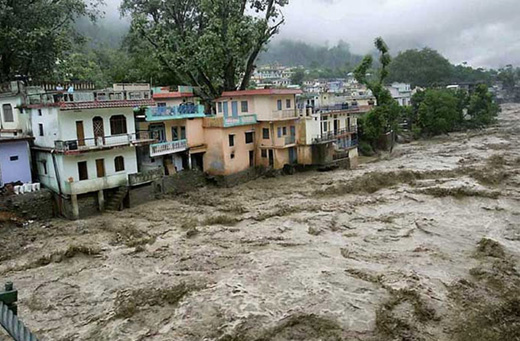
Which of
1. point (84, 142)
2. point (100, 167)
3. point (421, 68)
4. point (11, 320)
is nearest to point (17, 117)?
point (84, 142)

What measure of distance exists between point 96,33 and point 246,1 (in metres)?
96.7

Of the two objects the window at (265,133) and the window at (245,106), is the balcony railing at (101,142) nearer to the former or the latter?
the window at (245,106)

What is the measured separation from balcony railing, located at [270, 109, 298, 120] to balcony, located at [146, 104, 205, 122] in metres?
5.20

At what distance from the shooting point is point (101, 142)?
79.2 feet

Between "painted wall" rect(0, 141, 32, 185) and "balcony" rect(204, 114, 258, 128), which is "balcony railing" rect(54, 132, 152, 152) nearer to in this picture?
"painted wall" rect(0, 141, 32, 185)

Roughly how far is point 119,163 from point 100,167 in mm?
1205

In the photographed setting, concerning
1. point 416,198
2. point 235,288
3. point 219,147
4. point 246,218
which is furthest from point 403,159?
point 235,288

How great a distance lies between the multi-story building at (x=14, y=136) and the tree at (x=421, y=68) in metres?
94.2

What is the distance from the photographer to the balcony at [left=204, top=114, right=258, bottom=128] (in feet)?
99.4

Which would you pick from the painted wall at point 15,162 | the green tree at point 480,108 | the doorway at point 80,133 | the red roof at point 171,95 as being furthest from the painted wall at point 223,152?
the green tree at point 480,108

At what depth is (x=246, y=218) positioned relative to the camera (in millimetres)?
22781

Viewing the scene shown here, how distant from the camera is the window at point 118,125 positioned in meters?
25.1

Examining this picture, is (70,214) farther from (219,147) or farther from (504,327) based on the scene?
(504,327)

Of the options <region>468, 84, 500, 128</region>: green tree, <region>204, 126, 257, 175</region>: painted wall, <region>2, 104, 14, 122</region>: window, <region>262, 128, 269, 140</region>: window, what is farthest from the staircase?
<region>468, 84, 500, 128</region>: green tree
